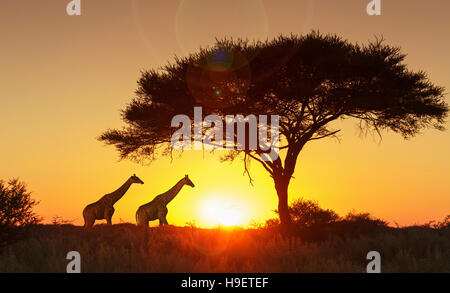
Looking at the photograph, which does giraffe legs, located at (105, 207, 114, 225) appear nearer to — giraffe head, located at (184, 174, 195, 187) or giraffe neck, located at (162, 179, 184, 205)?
giraffe neck, located at (162, 179, 184, 205)

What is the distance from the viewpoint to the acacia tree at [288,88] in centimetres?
2708

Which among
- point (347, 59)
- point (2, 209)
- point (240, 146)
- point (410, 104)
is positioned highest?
point (347, 59)

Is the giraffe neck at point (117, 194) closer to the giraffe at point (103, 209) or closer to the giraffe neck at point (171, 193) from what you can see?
the giraffe at point (103, 209)

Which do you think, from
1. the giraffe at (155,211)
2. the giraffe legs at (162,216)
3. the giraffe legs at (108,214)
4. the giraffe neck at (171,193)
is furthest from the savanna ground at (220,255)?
the giraffe neck at (171,193)

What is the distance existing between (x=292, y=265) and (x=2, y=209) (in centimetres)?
853

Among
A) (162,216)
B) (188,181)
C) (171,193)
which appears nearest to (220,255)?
(162,216)

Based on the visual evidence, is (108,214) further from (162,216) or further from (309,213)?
(309,213)

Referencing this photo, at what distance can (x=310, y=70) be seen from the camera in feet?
89.4

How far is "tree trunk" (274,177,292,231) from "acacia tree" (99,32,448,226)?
1.9 inches

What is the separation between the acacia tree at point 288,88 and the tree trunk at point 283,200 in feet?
0.16

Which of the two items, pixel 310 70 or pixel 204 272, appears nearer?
pixel 204 272
